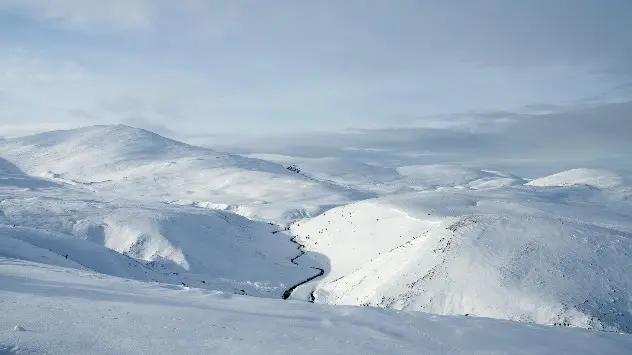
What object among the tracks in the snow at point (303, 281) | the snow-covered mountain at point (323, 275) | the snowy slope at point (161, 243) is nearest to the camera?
the snow-covered mountain at point (323, 275)

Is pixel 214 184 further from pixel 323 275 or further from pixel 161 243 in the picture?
pixel 323 275

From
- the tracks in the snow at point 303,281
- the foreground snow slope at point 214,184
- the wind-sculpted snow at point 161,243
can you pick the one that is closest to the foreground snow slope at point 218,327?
the wind-sculpted snow at point 161,243

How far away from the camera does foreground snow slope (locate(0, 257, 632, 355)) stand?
10.3 m

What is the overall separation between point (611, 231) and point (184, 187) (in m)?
128

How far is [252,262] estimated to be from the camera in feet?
157

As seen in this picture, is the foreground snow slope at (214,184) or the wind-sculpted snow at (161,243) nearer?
the wind-sculpted snow at (161,243)

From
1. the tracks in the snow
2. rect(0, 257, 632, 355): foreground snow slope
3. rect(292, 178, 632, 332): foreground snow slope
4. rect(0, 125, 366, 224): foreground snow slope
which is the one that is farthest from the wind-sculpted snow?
rect(0, 125, 366, 224): foreground snow slope

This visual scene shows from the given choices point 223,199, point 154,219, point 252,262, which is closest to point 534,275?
point 252,262

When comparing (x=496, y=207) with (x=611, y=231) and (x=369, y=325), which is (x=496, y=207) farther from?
(x=369, y=325)

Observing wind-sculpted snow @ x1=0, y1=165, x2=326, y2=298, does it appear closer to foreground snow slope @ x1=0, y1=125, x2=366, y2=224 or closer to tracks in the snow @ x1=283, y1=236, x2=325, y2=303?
tracks in the snow @ x1=283, y1=236, x2=325, y2=303

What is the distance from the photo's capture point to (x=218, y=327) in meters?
12.0

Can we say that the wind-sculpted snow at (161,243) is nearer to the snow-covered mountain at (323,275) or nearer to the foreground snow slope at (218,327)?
the snow-covered mountain at (323,275)

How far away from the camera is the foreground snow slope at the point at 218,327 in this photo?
404 inches

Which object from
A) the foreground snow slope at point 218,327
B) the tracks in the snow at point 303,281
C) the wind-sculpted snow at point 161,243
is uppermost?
the foreground snow slope at point 218,327
